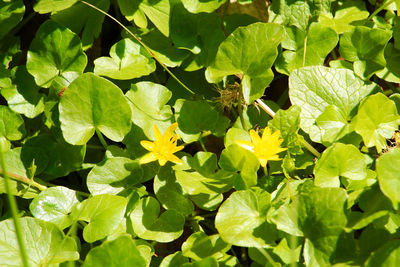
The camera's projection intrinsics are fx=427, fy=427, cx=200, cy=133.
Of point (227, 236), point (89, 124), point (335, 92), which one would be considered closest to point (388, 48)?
point (335, 92)

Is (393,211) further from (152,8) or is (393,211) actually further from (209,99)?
(152,8)

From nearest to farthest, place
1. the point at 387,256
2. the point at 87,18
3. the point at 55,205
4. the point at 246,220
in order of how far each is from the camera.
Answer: the point at 387,256 → the point at 246,220 → the point at 55,205 → the point at 87,18

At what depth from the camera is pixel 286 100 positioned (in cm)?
175

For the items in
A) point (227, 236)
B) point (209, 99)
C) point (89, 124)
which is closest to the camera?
point (227, 236)

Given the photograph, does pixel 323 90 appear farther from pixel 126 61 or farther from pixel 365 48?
pixel 126 61

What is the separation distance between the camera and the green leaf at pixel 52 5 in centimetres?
155

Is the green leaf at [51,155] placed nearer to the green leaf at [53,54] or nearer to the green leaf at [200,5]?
the green leaf at [53,54]

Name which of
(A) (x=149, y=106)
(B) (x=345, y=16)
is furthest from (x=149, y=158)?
(B) (x=345, y=16)

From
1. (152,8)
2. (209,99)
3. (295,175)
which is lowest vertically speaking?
(295,175)

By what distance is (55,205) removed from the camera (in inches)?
52.8

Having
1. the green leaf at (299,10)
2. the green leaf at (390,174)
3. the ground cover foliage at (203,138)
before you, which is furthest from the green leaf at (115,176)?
the green leaf at (299,10)

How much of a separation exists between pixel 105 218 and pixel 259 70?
2.21 feet

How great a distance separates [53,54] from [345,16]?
1.14 meters

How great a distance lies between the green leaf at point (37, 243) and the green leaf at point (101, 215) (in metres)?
0.06
